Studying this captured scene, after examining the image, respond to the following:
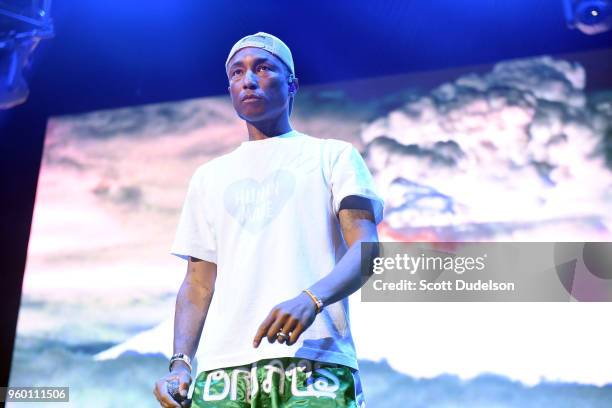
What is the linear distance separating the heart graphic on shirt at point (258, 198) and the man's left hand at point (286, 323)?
1.06 feet

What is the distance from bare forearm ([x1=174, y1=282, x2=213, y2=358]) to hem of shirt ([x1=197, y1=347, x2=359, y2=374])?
172mm

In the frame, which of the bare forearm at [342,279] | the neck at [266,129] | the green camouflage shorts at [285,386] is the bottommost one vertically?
the green camouflage shorts at [285,386]

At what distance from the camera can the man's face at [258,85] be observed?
1767 mm

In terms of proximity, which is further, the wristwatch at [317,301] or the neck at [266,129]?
the neck at [266,129]

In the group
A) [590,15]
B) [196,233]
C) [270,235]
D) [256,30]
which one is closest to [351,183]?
[270,235]

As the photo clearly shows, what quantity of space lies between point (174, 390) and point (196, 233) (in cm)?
40

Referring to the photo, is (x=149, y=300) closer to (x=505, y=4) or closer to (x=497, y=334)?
(x=497, y=334)

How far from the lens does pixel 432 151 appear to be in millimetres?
3398

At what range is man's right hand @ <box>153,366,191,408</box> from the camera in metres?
1.50

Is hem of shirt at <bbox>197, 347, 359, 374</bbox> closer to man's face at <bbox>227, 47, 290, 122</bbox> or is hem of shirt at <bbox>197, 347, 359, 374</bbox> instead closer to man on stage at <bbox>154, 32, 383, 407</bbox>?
man on stage at <bbox>154, 32, 383, 407</bbox>

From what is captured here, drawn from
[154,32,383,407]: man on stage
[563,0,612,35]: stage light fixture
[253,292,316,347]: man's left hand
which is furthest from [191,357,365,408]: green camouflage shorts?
[563,0,612,35]: stage light fixture

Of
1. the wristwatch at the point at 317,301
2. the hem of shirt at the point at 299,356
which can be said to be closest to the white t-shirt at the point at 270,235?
the hem of shirt at the point at 299,356

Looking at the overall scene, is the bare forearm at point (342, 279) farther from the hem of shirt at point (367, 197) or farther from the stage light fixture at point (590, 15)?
the stage light fixture at point (590, 15)

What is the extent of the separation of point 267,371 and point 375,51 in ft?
8.84
